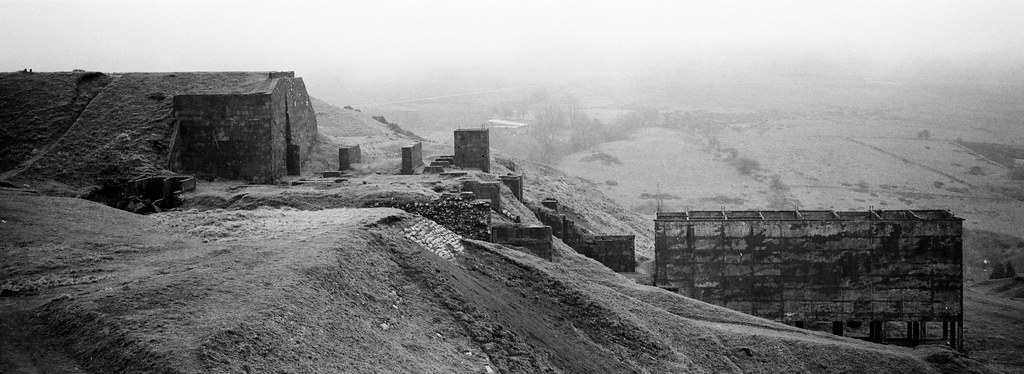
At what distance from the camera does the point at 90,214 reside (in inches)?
777

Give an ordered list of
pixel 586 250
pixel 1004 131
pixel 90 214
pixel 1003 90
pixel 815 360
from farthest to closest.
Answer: pixel 1003 90 < pixel 1004 131 < pixel 586 250 < pixel 815 360 < pixel 90 214

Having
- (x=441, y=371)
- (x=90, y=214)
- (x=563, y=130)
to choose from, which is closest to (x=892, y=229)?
(x=441, y=371)

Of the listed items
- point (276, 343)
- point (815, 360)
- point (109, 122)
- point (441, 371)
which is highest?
point (109, 122)

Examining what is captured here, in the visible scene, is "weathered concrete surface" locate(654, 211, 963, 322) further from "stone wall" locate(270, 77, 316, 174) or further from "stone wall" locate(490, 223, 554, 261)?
"stone wall" locate(270, 77, 316, 174)

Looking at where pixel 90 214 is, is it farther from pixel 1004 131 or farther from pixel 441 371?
pixel 1004 131

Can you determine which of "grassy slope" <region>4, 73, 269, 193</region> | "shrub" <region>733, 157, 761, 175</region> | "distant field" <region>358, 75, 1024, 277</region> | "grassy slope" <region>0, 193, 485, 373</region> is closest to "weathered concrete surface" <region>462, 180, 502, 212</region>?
"grassy slope" <region>4, 73, 269, 193</region>

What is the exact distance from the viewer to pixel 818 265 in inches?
1303

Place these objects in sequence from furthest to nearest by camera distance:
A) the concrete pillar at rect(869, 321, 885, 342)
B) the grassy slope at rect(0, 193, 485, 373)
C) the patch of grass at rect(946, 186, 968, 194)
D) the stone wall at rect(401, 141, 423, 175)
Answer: the patch of grass at rect(946, 186, 968, 194) → the stone wall at rect(401, 141, 423, 175) → the concrete pillar at rect(869, 321, 885, 342) → the grassy slope at rect(0, 193, 485, 373)

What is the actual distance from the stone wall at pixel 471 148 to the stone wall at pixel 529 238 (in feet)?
38.0

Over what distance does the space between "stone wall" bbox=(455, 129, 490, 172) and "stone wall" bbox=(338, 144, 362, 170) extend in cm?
389

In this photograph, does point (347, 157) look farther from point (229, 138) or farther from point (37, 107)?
point (37, 107)

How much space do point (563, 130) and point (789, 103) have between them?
1026 inches

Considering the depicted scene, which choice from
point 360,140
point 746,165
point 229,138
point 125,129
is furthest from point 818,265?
point 746,165

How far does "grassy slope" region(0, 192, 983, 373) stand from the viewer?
41.9ft
